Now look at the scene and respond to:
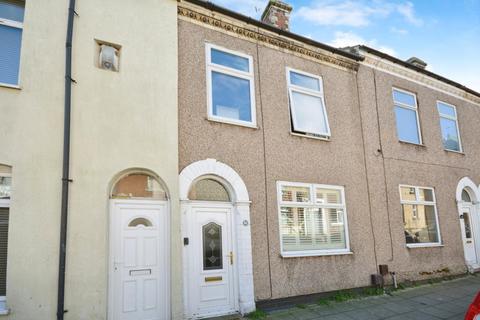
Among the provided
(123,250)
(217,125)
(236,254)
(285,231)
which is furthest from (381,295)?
(123,250)

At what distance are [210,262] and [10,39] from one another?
5.11 meters

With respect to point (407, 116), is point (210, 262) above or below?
below

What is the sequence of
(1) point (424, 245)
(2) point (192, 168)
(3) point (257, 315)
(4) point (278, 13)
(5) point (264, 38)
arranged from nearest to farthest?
(3) point (257, 315) < (2) point (192, 168) < (5) point (264, 38) < (1) point (424, 245) < (4) point (278, 13)

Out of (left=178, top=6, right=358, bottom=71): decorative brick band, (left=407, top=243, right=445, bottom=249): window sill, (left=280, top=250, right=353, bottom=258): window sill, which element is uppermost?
(left=178, top=6, right=358, bottom=71): decorative brick band

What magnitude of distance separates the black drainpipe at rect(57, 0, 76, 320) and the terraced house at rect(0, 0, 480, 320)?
20 millimetres

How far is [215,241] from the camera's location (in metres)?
6.58

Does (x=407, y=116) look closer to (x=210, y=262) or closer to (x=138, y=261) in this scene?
(x=210, y=262)

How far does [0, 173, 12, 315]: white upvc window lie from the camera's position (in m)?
4.77

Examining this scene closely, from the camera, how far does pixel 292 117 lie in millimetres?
8055

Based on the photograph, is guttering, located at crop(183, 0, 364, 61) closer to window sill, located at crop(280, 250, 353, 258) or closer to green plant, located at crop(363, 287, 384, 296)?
window sill, located at crop(280, 250, 353, 258)

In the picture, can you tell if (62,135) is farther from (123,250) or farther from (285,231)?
(285,231)

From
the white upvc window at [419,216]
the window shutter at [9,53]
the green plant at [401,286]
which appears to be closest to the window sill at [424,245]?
the white upvc window at [419,216]

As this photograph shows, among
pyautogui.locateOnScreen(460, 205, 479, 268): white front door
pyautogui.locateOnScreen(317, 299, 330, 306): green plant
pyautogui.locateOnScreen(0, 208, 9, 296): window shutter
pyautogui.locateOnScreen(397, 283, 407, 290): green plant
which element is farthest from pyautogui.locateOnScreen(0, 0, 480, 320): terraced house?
pyautogui.locateOnScreen(460, 205, 479, 268): white front door

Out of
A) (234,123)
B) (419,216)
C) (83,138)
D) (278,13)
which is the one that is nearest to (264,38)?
(278,13)
